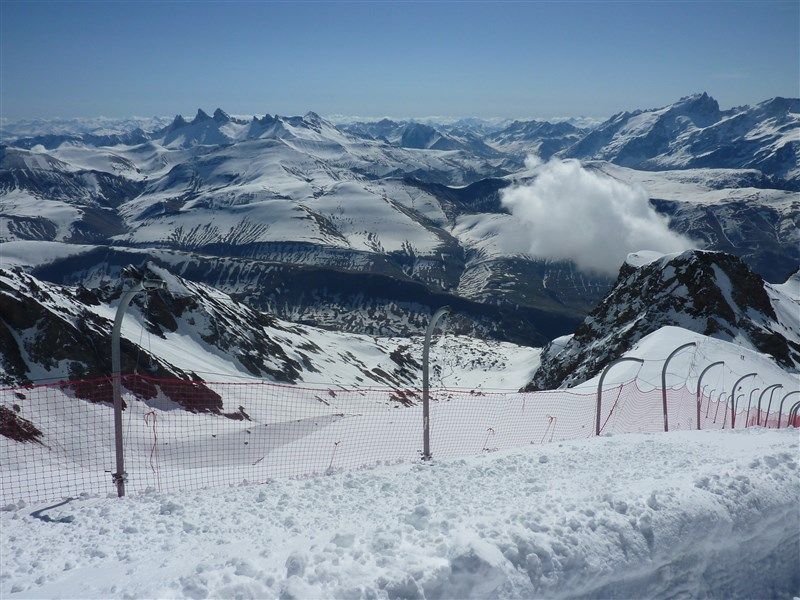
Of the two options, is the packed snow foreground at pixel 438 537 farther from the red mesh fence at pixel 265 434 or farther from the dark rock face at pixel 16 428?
the dark rock face at pixel 16 428

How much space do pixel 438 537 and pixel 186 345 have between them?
8062 cm

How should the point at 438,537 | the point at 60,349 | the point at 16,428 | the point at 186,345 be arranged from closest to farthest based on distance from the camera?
the point at 438,537, the point at 16,428, the point at 60,349, the point at 186,345

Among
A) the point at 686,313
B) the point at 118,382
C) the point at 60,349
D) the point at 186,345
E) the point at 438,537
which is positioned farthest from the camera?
the point at 186,345

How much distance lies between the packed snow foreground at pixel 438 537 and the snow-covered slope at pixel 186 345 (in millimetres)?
15053

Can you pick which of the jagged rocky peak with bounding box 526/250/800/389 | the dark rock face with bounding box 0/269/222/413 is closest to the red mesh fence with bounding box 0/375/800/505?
the dark rock face with bounding box 0/269/222/413

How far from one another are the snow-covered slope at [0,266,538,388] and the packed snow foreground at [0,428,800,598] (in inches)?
593

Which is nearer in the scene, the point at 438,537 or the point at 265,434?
the point at 438,537

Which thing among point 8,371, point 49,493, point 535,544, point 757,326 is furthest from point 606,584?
point 757,326

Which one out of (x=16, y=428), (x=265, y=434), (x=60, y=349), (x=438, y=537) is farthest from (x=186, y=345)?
(x=438, y=537)

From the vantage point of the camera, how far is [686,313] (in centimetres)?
7262

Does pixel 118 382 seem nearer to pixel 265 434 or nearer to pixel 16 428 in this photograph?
pixel 16 428

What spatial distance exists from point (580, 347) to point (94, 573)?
84845 millimetres

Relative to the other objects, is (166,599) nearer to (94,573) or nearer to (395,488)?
(94,573)

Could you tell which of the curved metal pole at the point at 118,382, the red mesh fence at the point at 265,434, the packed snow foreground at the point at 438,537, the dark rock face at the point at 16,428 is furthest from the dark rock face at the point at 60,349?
the packed snow foreground at the point at 438,537
